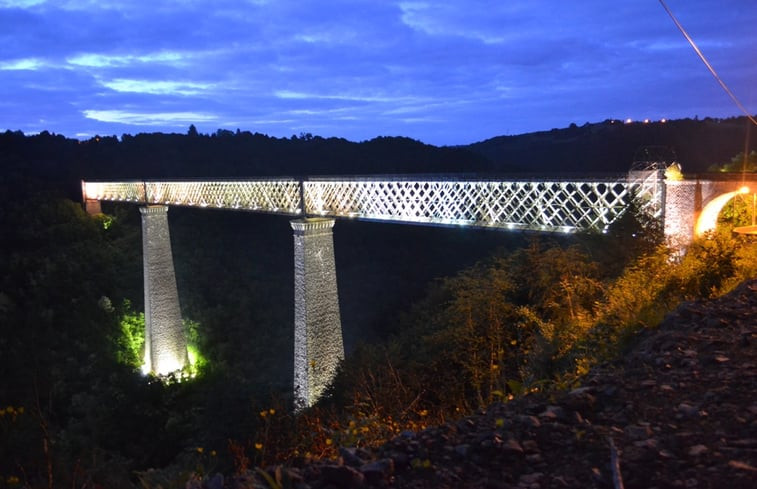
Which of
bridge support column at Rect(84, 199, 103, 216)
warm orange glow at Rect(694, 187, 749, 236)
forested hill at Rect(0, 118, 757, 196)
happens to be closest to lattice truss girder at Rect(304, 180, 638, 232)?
warm orange glow at Rect(694, 187, 749, 236)

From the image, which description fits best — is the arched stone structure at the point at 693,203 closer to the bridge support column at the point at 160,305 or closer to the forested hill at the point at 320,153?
the bridge support column at the point at 160,305

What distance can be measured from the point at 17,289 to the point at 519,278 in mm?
29198

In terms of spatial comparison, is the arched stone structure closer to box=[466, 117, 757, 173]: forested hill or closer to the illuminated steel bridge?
the illuminated steel bridge

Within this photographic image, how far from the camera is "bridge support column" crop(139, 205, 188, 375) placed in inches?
961

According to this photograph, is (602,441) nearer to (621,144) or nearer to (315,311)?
(315,311)

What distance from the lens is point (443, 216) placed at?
1482 cm

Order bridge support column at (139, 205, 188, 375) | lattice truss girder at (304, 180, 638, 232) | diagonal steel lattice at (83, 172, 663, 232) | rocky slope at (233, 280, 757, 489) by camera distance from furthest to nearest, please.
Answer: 1. bridge support column at (139, 205, 188, 375)
2. lattice truss girder at (304, 180, 638, 232)
3. diagonal steel lattice at (83, 172, 663, 232)
4. rocky slope at (233, 280, 757, 489)

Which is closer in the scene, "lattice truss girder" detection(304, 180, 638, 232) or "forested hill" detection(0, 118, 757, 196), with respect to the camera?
"lattice truss girder" detection(304, 180, 638, 232)

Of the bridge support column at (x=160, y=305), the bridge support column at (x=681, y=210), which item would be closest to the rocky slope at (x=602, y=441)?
the bridge support column at (x=681, y=210)

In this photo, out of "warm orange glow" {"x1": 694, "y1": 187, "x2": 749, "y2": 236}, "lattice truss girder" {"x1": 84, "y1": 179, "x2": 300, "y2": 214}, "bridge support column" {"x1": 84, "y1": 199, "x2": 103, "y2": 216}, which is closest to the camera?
"warm orange glow" {"x1": 694, "y1": 187, "x2": 749, "y2": 236}

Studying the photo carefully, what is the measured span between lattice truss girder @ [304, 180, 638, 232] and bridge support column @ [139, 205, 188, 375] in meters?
10.5

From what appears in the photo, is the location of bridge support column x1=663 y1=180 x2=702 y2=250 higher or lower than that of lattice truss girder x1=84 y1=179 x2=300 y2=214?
lower

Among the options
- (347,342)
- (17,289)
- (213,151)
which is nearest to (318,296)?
(347,342)

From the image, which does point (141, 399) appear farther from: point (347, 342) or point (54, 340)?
point (347, 342)
